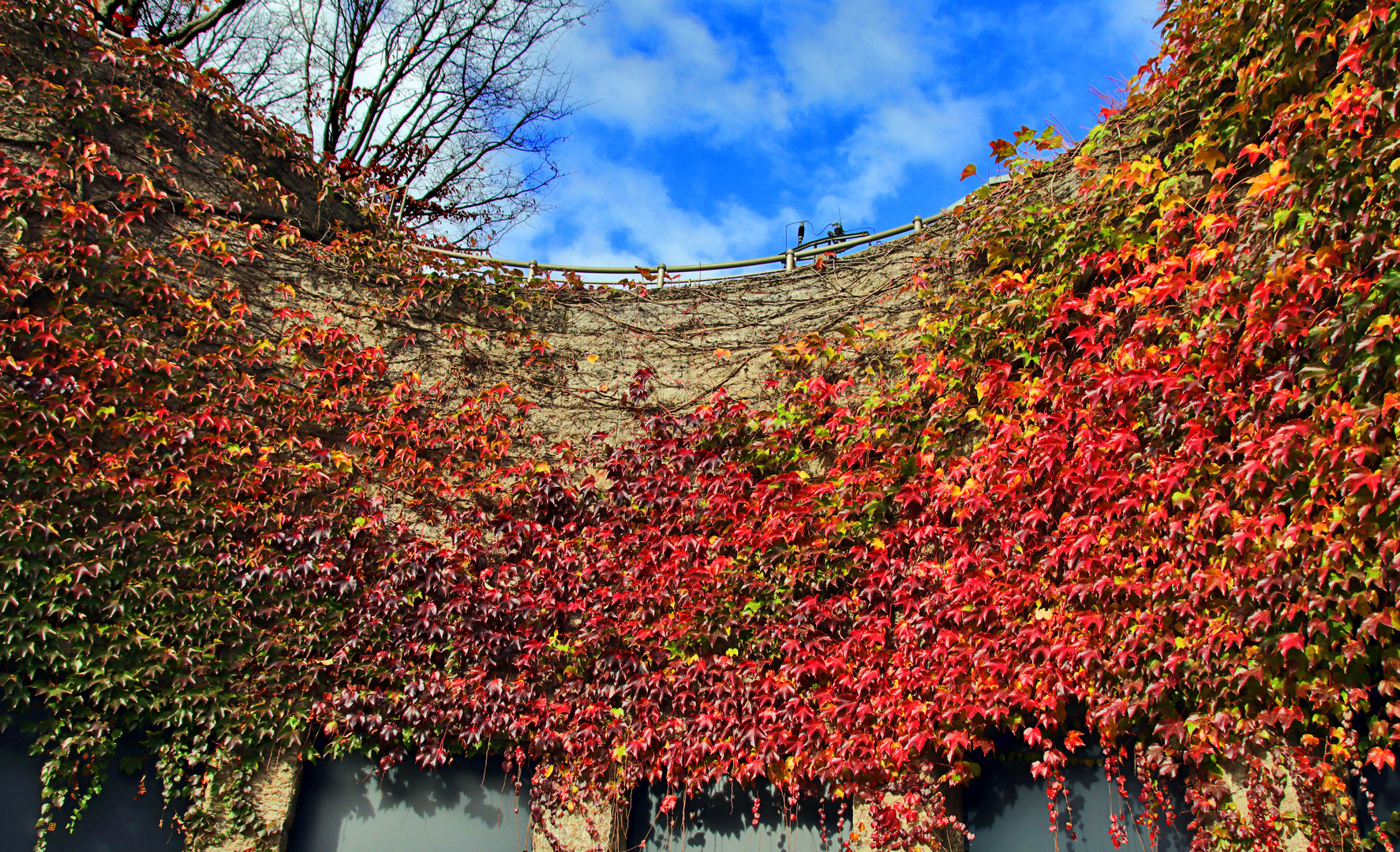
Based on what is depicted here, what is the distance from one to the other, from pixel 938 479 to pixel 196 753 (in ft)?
15.0

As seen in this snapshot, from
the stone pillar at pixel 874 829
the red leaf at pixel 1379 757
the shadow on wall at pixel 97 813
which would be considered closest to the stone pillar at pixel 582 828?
the stone pillar at pixel 874 829

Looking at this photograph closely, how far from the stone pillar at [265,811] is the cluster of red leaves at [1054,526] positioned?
0.40 metres

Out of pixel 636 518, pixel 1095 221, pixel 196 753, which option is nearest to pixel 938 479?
pixel 1095 221

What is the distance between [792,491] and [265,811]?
3685 mm

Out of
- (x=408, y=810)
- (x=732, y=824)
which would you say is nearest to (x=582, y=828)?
(x=732, y=824)

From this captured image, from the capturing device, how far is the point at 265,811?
4.63 meters

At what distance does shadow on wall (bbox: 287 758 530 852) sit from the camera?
488 cm

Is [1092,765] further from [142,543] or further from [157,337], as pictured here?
[157,337]

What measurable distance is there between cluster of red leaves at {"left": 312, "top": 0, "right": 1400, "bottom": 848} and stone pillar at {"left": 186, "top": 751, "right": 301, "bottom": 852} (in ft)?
1.32

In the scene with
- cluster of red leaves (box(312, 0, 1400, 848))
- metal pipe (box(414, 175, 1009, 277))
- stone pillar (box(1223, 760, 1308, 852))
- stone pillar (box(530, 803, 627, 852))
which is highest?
metal pipe (box(414, 175, 1009, 277))

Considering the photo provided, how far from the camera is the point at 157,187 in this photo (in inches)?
209

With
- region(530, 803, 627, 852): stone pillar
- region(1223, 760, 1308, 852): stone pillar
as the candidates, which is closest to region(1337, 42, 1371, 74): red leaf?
region(1223, 760, 1308, 852): stone pillar

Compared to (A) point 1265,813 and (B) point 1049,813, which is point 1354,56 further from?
(B) point 1049,813

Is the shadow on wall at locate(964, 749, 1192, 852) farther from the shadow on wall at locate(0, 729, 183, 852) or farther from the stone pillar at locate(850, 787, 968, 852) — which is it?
the shadow on wall at locate(0, 729, 183, 852)
